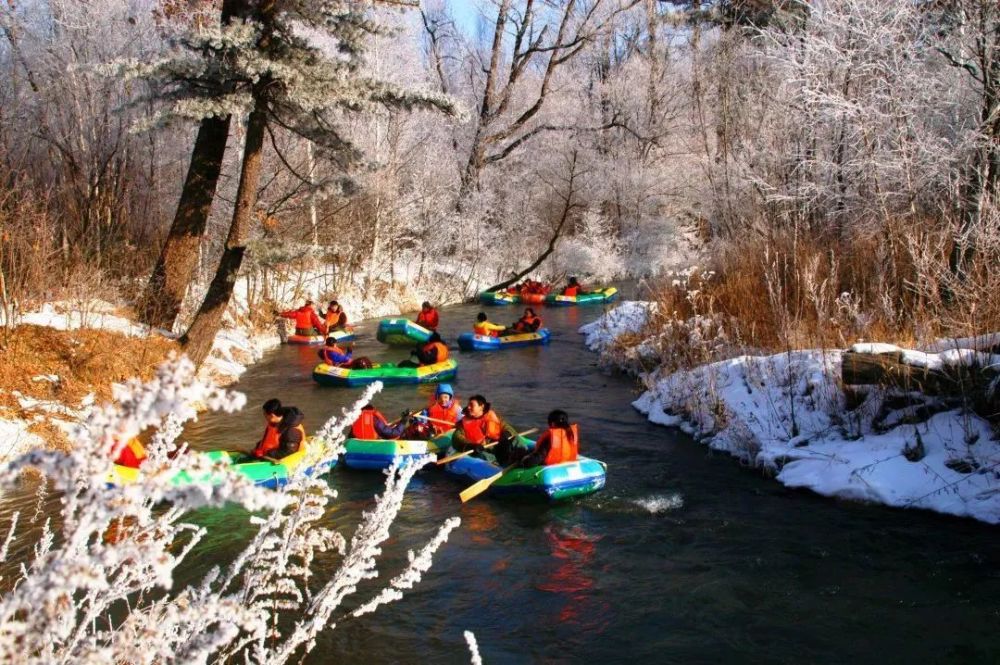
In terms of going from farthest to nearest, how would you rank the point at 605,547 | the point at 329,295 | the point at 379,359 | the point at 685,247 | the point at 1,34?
the point at 685,247, the point at 329,295, the point at 1,34, the point at 379,359, the point at 605,547

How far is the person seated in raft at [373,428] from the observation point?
406 inches

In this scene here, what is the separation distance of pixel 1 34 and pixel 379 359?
40.8ft

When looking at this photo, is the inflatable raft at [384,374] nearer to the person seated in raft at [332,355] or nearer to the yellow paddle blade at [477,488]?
the person seated in raft at [332,355]

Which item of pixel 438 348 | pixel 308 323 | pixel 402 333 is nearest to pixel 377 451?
pixel 438 348

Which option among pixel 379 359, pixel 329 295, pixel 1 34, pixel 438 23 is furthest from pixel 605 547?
pixel 438 23

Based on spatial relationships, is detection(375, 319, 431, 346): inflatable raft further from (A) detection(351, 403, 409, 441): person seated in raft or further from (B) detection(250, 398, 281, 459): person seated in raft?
(B) detection(250, 398, 281, 459): person seated in raft

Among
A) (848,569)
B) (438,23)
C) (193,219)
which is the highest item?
(438,23)

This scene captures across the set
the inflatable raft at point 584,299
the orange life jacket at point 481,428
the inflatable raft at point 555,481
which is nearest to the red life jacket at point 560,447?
the inflatable raft at point 555,481

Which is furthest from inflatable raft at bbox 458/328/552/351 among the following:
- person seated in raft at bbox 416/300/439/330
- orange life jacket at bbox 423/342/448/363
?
orange life jacket at bbox 423/342/448/363

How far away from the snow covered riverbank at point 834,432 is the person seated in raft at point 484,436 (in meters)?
2.51

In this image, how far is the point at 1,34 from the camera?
1930 centimetres

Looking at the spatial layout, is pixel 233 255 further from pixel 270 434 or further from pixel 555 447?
pixel 555 447

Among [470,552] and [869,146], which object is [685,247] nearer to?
[869,146]

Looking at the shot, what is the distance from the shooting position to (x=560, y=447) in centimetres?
877
